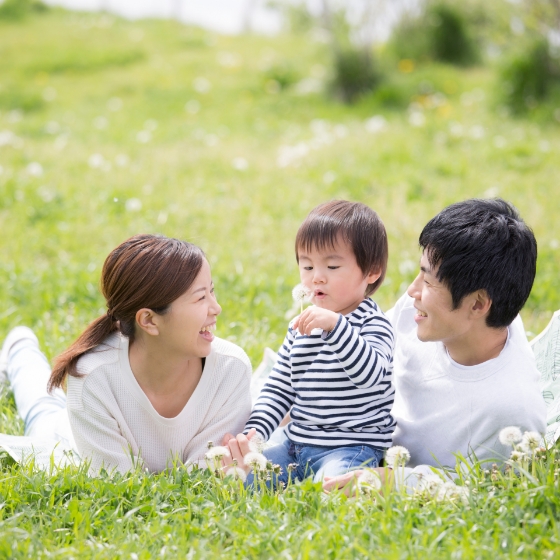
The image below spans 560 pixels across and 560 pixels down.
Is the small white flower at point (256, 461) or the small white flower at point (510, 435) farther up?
the small white flower at point (510, 435)

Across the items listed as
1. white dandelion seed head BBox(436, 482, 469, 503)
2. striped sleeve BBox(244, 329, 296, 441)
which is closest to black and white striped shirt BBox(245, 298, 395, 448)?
striped sleeve BBox(244, 329, 296, 441)

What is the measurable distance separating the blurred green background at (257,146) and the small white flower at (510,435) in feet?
5.61

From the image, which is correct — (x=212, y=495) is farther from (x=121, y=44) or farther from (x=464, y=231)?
(x=121, y=44)

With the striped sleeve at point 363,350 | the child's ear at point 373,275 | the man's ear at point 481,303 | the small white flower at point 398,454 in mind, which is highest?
the child's ear at point 373,275

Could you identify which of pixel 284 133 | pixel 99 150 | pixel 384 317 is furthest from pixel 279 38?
pixel 384 317

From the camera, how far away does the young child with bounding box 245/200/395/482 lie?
108 inches

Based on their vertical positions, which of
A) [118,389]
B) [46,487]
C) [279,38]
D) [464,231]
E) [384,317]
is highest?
[279,38]

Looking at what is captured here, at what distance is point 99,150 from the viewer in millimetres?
7801

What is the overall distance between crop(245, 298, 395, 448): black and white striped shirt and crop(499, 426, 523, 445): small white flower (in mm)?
481

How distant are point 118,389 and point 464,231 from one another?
137 cm

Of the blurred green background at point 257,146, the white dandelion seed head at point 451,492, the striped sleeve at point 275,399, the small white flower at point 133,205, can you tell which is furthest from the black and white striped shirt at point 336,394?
the small white flower at point 133,205

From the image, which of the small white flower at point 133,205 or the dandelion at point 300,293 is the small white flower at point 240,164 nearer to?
the small white flower at point 133,205

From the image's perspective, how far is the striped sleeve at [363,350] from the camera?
2.57 metres

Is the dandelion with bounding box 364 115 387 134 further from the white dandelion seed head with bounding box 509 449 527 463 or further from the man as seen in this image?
the white dandelion seed head with bounding box 509 449 527 463
